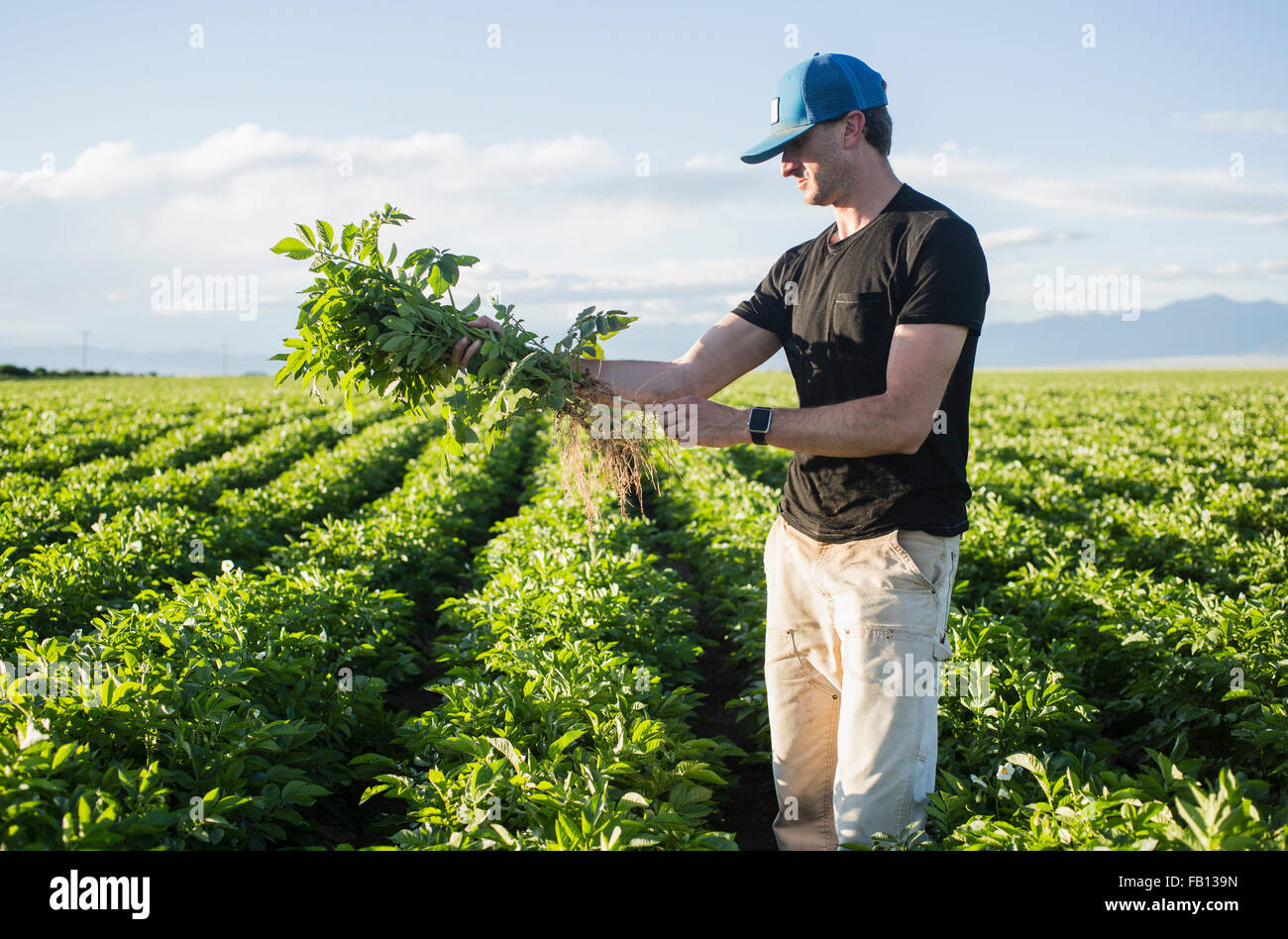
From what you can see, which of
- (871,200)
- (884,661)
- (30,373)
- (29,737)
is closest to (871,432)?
(884,661)

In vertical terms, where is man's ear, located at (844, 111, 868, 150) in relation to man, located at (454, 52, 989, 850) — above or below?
above

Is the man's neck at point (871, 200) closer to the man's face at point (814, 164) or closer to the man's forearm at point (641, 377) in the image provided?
the man's face at point (814, 164)

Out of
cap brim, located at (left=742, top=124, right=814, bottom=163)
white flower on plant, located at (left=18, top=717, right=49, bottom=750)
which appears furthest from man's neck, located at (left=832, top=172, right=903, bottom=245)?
white flower on plant, located at (left=18, top=717, right=49, bottom=750)

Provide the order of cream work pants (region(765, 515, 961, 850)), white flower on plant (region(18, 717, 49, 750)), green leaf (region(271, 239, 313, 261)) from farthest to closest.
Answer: green leaf (region(271, 239, 313, 261)) → cream work pants (region(765, 515, 961, 850)) → white flower on plant (region(18, 717, 49, 750))

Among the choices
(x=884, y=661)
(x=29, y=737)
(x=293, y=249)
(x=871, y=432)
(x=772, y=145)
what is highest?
(x=772, y=145)

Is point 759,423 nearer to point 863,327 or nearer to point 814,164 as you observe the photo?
point 863,327

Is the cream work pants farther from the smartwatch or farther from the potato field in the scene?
the smartwatch

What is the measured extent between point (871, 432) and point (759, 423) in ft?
1.17

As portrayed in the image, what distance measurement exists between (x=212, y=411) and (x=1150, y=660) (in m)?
23.0

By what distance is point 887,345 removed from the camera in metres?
2.78

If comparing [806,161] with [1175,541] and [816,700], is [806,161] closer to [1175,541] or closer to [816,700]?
[816,700]

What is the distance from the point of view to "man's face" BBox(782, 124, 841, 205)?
2.83 m

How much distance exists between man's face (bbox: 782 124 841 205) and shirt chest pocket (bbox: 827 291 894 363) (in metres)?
0.35

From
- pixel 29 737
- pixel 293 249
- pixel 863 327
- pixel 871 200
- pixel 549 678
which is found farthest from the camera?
pixel 549 678
